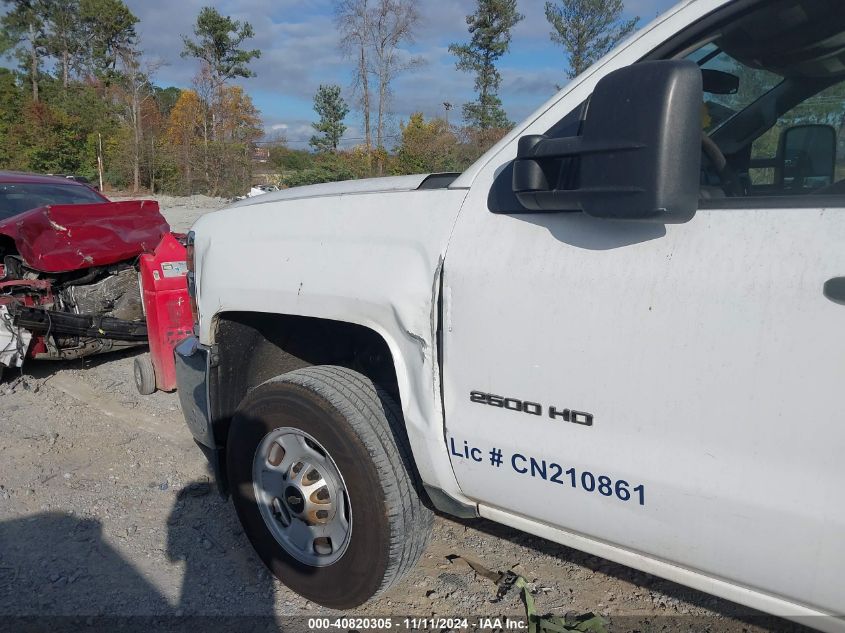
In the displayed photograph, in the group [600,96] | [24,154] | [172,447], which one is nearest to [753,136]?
[600,96]

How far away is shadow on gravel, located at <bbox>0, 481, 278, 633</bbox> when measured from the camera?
265 centimetres

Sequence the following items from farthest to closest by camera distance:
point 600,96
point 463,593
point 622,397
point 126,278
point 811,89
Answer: point 126,278 < point 463,593 < point 811,89 < point 622,397 < point 600,96

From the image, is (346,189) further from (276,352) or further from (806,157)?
(806,157)

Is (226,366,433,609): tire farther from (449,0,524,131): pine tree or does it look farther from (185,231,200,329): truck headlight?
A: (449,0,524,131): pine tree

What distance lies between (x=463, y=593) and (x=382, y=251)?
152cm

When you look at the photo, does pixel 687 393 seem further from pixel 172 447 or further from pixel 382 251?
pixel 172 447

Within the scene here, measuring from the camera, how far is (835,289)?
1.45 meters

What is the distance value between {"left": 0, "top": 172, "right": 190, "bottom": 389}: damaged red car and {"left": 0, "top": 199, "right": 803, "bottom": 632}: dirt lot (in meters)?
1.17

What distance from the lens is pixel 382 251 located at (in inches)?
87.0

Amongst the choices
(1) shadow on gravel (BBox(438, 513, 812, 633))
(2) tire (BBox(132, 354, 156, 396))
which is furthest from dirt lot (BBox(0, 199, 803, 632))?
(2) tire (BBox(132, 354, 156, 396))

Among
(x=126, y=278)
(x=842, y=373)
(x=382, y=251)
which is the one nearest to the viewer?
(x=842, y=373)

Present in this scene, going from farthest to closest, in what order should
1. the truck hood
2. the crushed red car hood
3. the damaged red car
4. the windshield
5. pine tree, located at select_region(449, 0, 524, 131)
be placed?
pine tree, located at select_region(449, 0, 524, 131) < the windshield < the crushed red car hood < the damaged red car < the truck hood

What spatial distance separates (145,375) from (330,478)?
3225mm

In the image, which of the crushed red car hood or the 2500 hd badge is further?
the crushed red car hood
